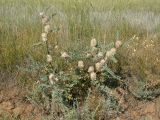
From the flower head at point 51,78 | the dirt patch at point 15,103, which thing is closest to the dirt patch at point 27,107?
the dirt patch at point 15,103

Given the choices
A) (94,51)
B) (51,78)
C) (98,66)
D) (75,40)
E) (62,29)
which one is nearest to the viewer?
(51,78)

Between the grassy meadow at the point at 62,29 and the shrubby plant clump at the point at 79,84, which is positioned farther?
the grassy meadow at the point at 62,29

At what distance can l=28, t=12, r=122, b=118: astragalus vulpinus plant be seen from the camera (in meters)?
3.91

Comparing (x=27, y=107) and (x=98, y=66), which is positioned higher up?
(x=98, y=66)

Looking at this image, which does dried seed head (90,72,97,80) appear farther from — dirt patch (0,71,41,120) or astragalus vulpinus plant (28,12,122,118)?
dirt patch (0,71,41,120)

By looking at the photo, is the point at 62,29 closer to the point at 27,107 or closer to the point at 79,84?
the point at 79,84

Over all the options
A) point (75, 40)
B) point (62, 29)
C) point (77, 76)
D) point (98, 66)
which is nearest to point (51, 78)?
point (77, 76)

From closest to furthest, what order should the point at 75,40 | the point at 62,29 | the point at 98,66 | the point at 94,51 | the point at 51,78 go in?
the point at 51,78
the point at 98,66
the point at 94,51
the point at 75,40
the point at 62,29

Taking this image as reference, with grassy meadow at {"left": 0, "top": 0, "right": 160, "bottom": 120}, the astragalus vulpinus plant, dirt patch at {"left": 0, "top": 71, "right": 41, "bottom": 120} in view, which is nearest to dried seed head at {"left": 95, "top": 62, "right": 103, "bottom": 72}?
the astragalus vulpinus plant

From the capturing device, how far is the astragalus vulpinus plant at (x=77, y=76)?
3914 millimetres

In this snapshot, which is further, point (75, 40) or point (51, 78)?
point (75, 40)

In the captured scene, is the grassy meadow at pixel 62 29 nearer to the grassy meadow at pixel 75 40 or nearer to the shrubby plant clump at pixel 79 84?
the grassy meadow at pixel 75 40

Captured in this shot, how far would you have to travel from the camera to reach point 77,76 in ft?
13.2

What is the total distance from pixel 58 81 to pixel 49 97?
7.5 inches
